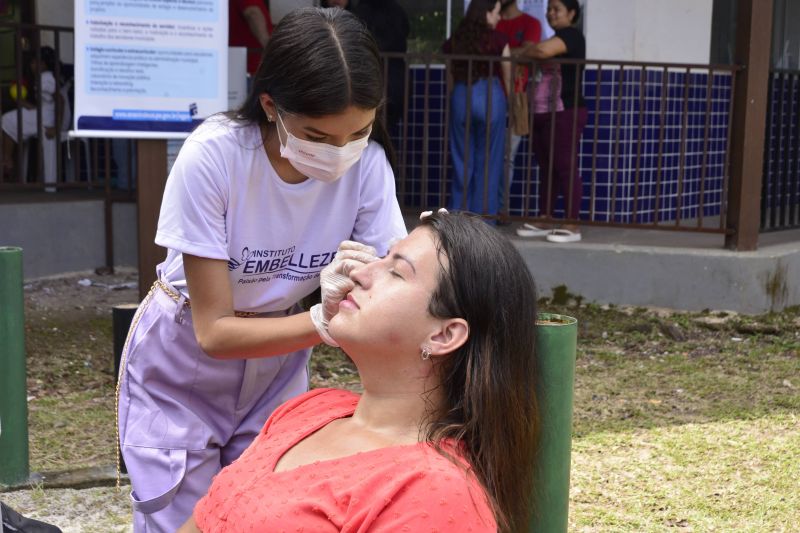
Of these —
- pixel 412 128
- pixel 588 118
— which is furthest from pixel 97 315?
pixel 588 118

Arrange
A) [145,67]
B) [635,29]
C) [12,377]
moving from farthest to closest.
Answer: [635,29], [145,67], [12,377]

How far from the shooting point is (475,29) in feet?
25.2

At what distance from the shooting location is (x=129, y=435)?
2469 mm

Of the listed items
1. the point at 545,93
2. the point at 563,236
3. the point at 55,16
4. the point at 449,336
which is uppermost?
the point at 55,16

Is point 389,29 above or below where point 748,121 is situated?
above

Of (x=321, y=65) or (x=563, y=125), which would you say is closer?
(x=321, y=65)

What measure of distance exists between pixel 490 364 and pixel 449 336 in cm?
9

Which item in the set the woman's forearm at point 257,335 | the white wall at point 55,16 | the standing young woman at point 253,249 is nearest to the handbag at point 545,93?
the white wall at point 55,16

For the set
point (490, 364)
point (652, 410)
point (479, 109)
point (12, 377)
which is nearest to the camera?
point (490, 364)

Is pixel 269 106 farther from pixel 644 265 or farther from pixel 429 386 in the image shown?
pixel 644 265

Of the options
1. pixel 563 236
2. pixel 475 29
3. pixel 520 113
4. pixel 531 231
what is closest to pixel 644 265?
pixel 563 236

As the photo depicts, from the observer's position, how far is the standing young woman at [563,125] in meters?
7.50

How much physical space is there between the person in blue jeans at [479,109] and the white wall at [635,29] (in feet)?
3.33

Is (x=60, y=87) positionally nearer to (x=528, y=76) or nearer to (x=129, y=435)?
(x=528, y=76)
